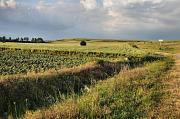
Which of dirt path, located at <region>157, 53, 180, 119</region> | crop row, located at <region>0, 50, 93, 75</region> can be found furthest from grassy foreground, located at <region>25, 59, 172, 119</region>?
crop row, located at <region>0, 50, 93, 75</region>

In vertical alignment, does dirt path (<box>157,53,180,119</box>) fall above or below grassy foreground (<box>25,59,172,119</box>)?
below

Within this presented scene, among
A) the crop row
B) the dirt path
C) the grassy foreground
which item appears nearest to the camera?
the grassy foreground

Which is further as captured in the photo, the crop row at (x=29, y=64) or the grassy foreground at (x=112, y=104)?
the crop row at (x=29, y=64)

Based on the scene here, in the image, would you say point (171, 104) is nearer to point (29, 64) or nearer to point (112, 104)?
point (112, 104)

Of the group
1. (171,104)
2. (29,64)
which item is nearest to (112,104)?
(171,104)

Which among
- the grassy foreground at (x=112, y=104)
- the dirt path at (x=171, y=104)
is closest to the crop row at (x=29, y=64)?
the grassy foreground at (x=112, y=104)

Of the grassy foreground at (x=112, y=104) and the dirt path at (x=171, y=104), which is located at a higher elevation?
the grassy foreground at (x=112, y=104)

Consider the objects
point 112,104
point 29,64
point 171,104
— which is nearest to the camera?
point 112,104

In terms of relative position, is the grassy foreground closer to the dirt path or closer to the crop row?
the dirt path

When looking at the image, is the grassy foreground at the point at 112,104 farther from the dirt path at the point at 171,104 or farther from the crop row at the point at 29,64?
the crop row at the point at 29,64

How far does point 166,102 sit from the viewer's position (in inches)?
540

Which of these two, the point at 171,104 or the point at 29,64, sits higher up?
the point at 171,104

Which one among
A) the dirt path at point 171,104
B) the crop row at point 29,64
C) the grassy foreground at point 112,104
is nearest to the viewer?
the grassy foreground at point 112,104

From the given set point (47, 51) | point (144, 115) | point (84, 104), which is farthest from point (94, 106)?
point (47, 51)
